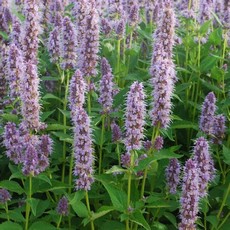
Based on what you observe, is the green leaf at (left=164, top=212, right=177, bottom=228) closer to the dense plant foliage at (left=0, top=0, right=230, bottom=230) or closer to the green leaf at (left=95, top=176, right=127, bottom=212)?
the dense plant foliage at (left=0, top=0, right=230, bottom=230)

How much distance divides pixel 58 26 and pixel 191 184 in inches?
104

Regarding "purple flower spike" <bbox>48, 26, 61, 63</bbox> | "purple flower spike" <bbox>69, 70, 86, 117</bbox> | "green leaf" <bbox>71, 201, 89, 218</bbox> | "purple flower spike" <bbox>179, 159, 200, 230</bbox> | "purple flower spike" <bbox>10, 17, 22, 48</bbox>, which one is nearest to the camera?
"purple flower spike" <bbox>179, 159, 200, 230</bbox>

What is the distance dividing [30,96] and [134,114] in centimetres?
80

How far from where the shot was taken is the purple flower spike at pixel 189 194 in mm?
3354

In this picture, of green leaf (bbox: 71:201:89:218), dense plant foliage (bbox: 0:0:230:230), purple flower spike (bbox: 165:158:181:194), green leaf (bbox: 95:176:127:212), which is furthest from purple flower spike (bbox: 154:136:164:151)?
green leaf (bbox: 71:201:89:218)

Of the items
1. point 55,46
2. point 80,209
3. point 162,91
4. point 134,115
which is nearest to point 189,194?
point 134,115

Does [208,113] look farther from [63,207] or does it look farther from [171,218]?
[63,207]

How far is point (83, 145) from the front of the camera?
3.49m

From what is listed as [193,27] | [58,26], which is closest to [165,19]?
[58,26]

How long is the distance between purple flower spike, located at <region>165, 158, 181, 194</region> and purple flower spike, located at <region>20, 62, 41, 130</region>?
3.25 ft

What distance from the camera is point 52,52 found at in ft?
16.0

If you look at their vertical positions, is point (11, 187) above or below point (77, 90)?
below

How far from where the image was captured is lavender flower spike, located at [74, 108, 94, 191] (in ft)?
11.4

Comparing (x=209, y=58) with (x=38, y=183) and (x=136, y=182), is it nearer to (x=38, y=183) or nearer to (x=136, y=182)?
(x=136, y=182)
